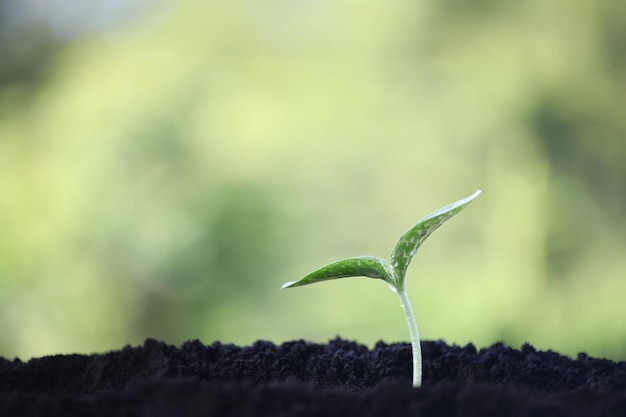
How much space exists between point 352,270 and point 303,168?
6.75 ft

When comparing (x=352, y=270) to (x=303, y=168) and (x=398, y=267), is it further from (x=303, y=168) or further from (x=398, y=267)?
(x=303, y=168)

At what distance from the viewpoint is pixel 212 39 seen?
284 cm

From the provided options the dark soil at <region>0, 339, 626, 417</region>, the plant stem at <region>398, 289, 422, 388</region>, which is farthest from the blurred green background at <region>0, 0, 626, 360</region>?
the plant stem at <region>398, 289, 422, 388</region>

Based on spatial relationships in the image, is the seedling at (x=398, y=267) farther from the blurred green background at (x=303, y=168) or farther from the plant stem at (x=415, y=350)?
the blurred green background at (x=303, y=168)

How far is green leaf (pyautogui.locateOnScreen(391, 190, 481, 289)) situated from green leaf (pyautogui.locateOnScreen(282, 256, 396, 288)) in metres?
0.01

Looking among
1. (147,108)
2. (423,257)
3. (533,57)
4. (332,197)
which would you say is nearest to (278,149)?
(332,197)

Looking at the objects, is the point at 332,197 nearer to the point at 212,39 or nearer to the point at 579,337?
the point at 212,39

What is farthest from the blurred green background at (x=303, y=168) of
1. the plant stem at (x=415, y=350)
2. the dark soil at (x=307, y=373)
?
the plant stem at (x=415, y=350)

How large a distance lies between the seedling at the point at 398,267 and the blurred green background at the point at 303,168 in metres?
1.87

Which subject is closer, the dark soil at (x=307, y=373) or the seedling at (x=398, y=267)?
the dark soil at (x=307, y=373)

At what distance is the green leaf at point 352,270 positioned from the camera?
694mm

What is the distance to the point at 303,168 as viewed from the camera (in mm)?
2760

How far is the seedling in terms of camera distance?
2.27 feet

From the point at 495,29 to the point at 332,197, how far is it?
94 centimetres
